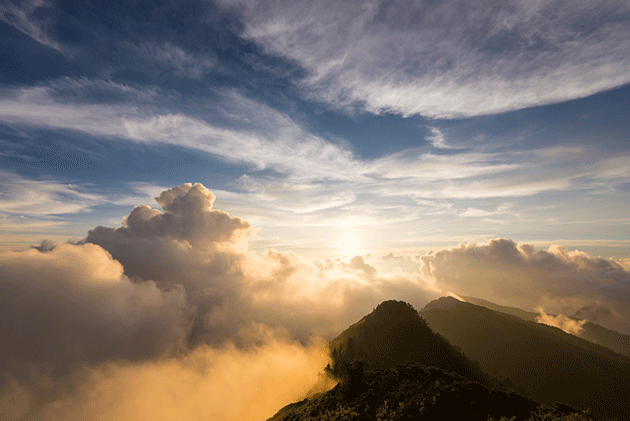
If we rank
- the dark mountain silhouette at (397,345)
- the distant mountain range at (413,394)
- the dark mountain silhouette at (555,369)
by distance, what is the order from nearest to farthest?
1. the distant mountain range at (413,394)
2. the dark mountain silhouette at (397,345)
3. the dark mountain silhouette at (555,369)

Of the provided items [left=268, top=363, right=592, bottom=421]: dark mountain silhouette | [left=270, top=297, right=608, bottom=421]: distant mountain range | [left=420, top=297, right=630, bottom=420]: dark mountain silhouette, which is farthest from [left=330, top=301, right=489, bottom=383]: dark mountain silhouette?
[left=420, top=297, right=630, bottom=420]: dark mountain silhouette

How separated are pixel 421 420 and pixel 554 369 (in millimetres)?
180918

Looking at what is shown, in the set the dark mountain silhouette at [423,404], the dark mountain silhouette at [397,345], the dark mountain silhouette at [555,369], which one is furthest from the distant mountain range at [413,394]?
the dark mountain silhouette at [555,369]

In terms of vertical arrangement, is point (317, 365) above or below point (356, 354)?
below

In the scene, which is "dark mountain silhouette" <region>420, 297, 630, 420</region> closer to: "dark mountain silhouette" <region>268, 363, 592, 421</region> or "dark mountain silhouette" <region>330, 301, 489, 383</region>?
"dark mountain silhouette" <region>330, 301, 489, 383</region>

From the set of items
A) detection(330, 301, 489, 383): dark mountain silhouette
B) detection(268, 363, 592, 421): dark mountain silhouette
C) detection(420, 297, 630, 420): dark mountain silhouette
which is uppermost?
detection(268, 363, 592, 421): dark mountain silhouette

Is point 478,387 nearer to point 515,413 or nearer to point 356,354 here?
point 515,413

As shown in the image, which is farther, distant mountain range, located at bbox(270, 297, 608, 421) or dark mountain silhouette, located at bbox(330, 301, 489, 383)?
dark mountain silhouette, located at bbox(330, 301, 489, 383)

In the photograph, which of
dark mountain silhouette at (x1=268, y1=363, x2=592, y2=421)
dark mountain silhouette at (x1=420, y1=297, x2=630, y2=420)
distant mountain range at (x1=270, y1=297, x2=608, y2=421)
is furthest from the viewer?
dark mountain silhouette at (x1=420, y1=297, x2=630, y2=420)

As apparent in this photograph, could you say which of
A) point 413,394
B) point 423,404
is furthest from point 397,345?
point 423,404

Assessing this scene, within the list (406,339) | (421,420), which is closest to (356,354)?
(406,339)

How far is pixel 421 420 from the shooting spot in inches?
1711

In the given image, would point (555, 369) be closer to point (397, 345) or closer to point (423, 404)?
point (397, 345)

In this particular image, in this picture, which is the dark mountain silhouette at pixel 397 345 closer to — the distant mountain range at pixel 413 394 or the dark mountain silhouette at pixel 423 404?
the distant mountain range at pixel 413 394
